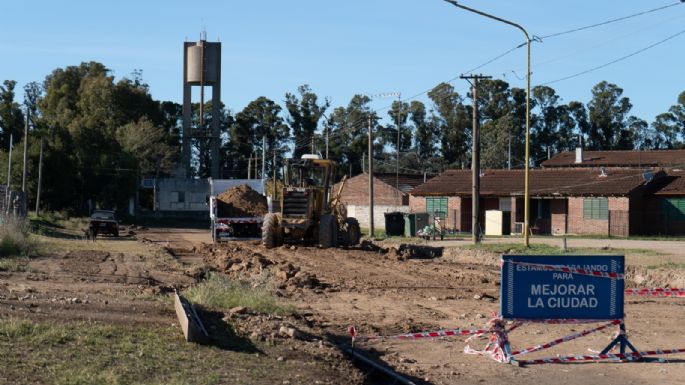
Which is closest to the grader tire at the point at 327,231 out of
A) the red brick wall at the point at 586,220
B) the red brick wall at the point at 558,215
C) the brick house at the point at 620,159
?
the red brick wall at the point at 586,220

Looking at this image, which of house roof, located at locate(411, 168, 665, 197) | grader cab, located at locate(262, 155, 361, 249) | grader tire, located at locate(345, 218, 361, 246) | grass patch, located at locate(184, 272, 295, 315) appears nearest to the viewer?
grass patch, located at locate(184, 272, 295, 315)

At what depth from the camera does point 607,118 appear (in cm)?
10844

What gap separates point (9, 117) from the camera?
3829 inches

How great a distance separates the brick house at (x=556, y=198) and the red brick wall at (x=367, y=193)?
858 centimetres

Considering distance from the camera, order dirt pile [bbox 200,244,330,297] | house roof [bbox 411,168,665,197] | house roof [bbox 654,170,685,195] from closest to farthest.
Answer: dirt pile [bbox 200,244,330,297]
house roof [bbox 654,170,685,195]
house roof [bbox 411,168,665,197]

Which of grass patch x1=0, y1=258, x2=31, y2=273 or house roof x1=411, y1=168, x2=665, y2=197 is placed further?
house roof x1=411, y1=168, x2=665, y2=197

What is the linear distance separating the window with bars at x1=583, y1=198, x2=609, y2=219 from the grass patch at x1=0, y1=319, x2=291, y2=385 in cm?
4656

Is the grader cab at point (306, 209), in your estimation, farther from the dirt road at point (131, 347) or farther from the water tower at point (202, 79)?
the water tower at point (202, 79)

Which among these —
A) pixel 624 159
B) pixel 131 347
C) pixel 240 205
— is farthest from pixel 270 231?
pixel 624 159

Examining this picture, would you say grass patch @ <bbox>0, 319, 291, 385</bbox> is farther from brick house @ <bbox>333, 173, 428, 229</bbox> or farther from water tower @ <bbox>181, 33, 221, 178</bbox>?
water tower @ <bbox>181, 33, 221, 178</bbox>

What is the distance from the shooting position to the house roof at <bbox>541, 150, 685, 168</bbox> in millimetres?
76125

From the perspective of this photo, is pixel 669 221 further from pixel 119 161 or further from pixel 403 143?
pixel 403 143

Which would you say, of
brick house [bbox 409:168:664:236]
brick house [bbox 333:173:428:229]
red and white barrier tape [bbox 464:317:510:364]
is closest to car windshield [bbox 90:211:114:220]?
brick house [bbox 409:168:664:236]

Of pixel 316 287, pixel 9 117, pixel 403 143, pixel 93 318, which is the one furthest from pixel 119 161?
pixel 93 318
